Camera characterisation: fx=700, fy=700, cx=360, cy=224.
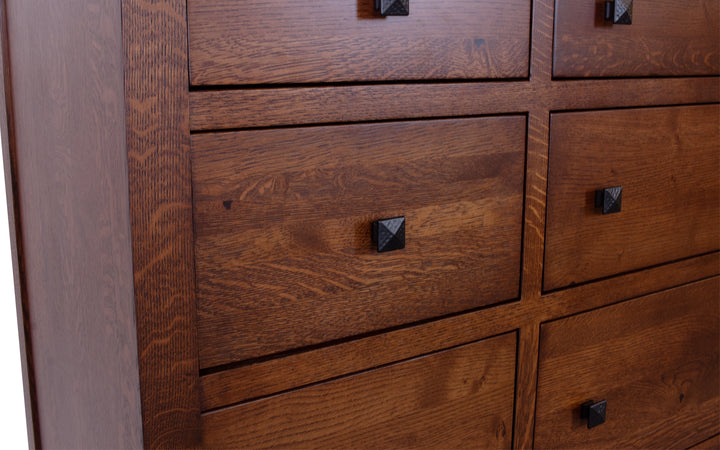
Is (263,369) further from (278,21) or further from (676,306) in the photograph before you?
(676,306)

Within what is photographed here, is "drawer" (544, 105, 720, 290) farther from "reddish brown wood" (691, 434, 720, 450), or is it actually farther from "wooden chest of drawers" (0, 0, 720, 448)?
"reddish brown wood" (691, 434, 720, 450)

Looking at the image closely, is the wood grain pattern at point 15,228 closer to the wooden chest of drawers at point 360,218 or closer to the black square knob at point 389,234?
the wooden chest of drawers at point 360,218

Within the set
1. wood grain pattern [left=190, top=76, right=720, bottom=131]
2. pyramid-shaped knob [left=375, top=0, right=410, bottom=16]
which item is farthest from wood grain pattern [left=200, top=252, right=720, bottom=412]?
pyramid-shaped knob [left=375, top=0, right=410, bottom=16]

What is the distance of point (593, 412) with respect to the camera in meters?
0.96

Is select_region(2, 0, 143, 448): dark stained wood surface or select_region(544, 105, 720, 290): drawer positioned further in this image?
select_region(544, 105, 720, 290): drawer

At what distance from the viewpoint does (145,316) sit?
0.62 meters

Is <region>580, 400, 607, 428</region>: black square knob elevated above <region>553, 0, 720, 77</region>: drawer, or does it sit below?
below

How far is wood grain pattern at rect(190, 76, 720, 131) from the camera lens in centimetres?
64

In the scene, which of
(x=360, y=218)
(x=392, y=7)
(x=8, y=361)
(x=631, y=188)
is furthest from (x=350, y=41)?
(x=8, y=361)

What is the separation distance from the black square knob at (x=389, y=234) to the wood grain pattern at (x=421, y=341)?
0.10 m

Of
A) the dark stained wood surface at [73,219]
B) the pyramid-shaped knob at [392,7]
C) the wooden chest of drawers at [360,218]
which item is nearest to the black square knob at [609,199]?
the wooden chest of drawers at [360,218]

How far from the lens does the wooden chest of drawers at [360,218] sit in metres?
0.63

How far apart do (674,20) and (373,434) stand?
0.66 meters

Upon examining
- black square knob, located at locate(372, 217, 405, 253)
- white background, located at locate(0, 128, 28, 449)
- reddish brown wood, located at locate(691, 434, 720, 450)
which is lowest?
reddish brown wood, located at locate(691, 434, 720, 450)
